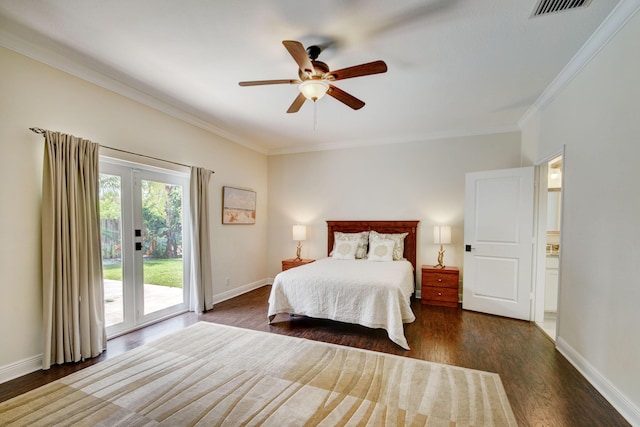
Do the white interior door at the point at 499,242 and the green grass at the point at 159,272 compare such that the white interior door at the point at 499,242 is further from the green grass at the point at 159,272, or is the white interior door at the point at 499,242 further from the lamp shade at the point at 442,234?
the green grass at the point at 159,272

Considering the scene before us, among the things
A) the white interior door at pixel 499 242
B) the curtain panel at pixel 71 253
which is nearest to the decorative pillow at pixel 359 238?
the white interior door at pixel 499 242

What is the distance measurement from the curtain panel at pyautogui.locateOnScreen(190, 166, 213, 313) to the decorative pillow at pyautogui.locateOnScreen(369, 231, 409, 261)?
2.63m

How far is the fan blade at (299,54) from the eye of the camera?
5.94 ft

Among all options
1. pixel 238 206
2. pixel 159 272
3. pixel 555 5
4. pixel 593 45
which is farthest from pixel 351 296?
pixel 593 45

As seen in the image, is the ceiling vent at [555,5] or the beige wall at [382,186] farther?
the beige wall at [382,186]

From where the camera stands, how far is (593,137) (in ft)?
7.52

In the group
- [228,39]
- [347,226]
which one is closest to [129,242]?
[228,39]

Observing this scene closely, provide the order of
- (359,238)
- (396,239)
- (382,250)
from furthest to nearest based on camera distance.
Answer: (359,238)
(396,239)
(382,250)

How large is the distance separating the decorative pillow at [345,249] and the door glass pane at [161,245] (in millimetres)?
2422

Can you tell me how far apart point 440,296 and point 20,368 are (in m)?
4.74

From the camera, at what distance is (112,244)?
9.98ft

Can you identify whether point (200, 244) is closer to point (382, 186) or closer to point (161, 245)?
point (161, 245)

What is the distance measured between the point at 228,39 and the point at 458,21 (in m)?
1.79

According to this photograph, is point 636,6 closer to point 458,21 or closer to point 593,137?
point 593,137
